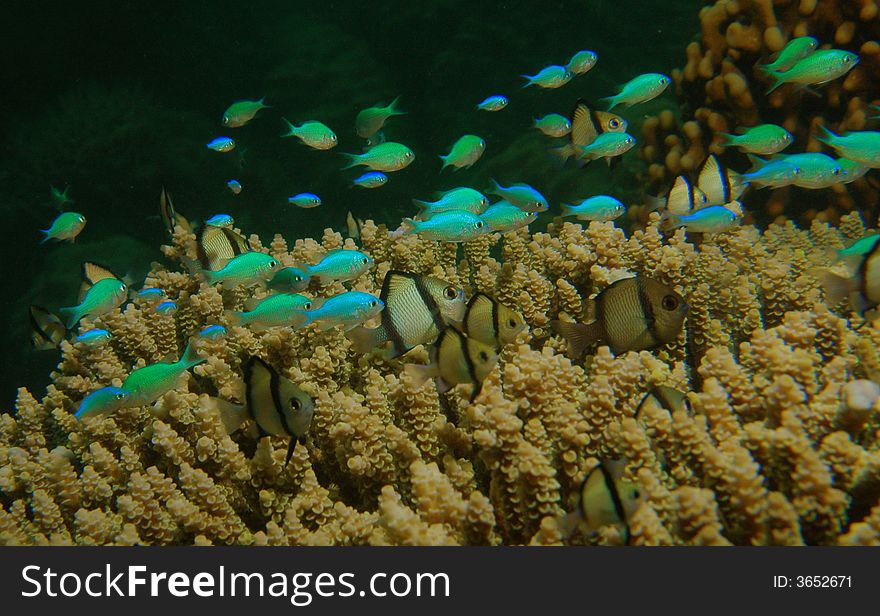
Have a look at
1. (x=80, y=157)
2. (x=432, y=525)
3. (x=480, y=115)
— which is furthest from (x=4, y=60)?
(x=432, y=525)

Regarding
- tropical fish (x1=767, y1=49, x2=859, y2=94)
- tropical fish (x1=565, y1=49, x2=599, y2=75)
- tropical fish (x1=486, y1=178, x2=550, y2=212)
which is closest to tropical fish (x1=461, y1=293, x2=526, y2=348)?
tropical fish (x1=486, y1=178, x2=550, y2=212)

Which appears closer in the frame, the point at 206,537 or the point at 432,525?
the point at 432,525

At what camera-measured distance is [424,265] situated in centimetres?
419

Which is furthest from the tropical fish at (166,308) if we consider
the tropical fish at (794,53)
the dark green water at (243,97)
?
the dark green water at (243,97)

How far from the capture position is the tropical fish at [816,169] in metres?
3.92

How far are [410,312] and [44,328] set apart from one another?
12.5ft

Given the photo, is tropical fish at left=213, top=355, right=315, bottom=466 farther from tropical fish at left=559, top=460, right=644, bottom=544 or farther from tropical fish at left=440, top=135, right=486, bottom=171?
tropical fish at left=440, top=135, right=486, bottom=171

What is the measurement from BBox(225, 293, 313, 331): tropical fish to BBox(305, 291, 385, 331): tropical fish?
0.11 metres

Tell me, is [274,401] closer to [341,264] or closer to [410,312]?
[410,312]

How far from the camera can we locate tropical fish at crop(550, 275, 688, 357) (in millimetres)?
2596

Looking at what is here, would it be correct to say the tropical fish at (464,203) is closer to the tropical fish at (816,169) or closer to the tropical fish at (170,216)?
the tropical fish at (816,169)

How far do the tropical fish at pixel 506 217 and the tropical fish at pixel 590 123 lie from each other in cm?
144

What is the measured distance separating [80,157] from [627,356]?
13.3 meters

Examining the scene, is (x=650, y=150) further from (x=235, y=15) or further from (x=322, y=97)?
(x=235, y=15)
